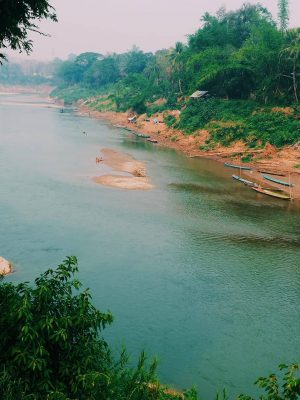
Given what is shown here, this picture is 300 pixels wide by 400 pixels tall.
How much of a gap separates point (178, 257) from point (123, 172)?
2722 centimetres

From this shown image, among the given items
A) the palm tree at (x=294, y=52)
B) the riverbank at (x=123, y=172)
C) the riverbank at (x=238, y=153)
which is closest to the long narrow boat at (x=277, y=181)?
the riverbank at (x=238, y=153)

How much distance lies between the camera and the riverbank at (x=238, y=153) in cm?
5616

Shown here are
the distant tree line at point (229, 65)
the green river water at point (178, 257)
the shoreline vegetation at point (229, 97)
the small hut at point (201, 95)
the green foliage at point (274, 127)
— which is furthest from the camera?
the small hut at point (201, 95)

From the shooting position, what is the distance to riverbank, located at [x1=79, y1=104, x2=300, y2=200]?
56.2m

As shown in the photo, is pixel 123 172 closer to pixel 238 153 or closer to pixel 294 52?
pixel 238 153

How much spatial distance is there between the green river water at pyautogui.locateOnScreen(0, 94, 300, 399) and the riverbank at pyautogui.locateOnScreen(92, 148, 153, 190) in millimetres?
1574

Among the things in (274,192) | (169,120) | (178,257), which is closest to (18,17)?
(178,257)

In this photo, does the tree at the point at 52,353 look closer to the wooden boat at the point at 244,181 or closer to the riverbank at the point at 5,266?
the riverbank at the point at 5,266

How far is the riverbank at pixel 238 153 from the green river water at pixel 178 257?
17.7ft

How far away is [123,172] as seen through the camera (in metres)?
56.4

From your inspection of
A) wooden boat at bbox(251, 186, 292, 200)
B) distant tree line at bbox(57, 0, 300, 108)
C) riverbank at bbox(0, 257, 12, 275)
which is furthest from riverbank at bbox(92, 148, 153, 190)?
distant tree line at bbox(57, 0, 300, 108)

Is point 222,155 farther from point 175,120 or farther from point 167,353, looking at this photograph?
point 167,353

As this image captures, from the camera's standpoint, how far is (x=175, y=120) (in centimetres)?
8556

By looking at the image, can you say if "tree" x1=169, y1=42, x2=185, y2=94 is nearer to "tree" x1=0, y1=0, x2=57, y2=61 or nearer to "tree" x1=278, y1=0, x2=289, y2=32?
"tree" x1=278, y1=0, x2=289, y2=32
